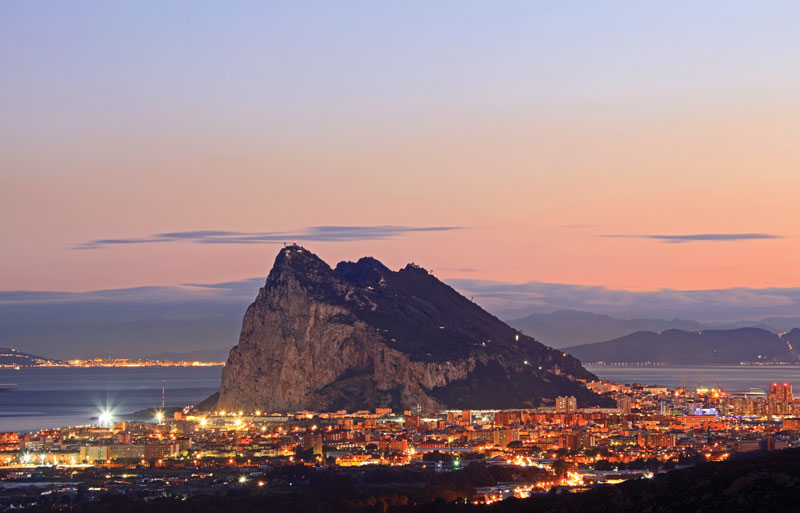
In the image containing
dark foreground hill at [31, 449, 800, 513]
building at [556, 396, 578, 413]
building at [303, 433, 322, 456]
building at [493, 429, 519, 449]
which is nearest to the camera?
dark foreground hill at [31, 449, 800, 513]

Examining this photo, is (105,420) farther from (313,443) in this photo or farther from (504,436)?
(504,436)

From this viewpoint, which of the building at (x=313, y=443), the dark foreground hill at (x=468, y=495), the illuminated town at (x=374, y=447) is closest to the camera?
the dark foreground hill at (x=468, y=495)

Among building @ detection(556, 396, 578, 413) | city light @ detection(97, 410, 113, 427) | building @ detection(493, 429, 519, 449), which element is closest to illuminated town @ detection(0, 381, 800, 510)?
building @ detection(493, 429, 519, 449)

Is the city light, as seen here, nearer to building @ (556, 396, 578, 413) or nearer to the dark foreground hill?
the dark foreground hill

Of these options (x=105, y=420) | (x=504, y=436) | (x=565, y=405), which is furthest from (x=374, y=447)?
(x=565, y=405)

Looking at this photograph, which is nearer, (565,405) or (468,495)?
(468,495)

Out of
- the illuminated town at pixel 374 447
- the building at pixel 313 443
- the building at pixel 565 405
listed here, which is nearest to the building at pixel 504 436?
the illuminated town at pixel 374 447

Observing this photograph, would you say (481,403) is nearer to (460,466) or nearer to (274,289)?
(274,289)

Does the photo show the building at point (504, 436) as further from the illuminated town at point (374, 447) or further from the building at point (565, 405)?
the building at point (565, 405)

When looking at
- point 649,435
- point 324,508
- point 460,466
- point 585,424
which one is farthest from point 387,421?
point 324,508

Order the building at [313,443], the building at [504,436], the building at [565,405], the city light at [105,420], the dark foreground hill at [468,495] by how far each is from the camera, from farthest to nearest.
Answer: the building at [565,405] → the city light at [105,420] → the building at [504,436] → the building at [313,443] → the dark foreground hill at [468,495]
